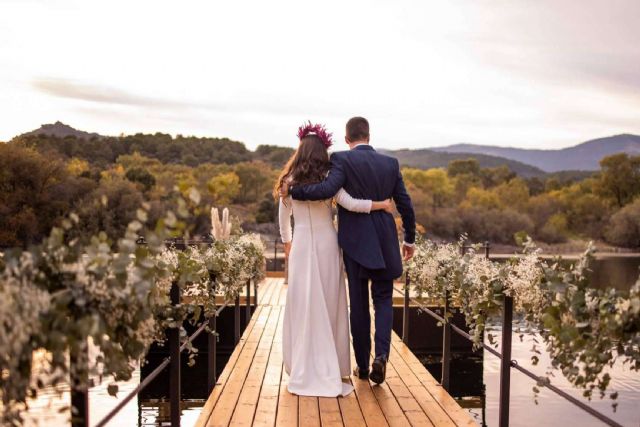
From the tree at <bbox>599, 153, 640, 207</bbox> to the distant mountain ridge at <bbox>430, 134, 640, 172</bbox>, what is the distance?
39.5ft

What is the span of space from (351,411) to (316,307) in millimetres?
692

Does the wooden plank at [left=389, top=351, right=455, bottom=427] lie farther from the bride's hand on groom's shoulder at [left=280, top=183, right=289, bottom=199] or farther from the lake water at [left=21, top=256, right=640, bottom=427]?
the lake water at [left=21, top=256, right=640, bottom=427]

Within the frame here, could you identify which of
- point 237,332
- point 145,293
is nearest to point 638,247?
point 237,332

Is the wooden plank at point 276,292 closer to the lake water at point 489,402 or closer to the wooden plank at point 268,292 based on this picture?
the wooden plank at point 268,292

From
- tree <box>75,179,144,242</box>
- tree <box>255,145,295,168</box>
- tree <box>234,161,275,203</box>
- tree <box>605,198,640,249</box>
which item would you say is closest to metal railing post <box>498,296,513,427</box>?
tree <box>75,179,144,242</box>

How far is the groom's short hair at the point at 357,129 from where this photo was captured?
4.59 metres

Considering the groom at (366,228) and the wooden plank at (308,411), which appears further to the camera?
the groom at (366,228)

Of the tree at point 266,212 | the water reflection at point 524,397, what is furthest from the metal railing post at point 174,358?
the tree at point 266,212

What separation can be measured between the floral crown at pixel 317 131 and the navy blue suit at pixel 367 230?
10 centimetres

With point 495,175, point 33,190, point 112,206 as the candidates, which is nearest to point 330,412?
point 112,206

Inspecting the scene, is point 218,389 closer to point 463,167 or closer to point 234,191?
point 234,191

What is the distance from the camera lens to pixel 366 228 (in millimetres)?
4438

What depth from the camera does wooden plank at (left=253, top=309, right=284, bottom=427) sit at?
3.82 m

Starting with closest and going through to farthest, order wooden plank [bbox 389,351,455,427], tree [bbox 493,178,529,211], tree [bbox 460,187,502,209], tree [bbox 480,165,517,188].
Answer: wooden plank [bbox 389,351,455,427] → tree [bbox 460,187,502,209] → tree [bbox 493,178,529,211] → tree [bbox 480,165,517,188]
